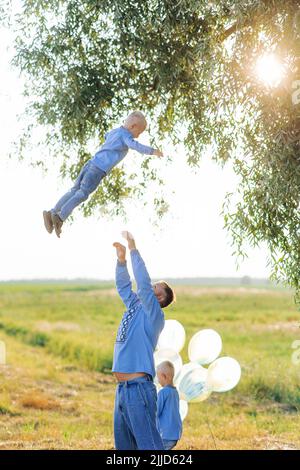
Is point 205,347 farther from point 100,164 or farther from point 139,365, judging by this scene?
point 139,365

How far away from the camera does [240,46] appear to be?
28.5 ft

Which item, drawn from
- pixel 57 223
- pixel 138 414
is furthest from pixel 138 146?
pixel 138 414

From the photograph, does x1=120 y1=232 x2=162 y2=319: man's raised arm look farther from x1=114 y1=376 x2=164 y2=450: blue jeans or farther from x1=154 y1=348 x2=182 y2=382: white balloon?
x1=154 y1=348 x2=182 y2=382: white balloon

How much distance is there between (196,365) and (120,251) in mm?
3300

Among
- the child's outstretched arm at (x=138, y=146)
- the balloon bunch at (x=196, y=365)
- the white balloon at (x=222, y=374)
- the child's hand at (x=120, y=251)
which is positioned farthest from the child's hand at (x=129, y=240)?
the white balloon at (x=222, y=374)

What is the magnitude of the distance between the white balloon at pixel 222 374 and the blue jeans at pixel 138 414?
10.4 ft

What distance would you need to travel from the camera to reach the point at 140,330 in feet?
16.9

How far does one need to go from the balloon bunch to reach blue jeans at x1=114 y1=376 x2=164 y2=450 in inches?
110

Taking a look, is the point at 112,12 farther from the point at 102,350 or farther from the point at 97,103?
the point at 102,350

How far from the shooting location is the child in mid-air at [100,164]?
6496 mm

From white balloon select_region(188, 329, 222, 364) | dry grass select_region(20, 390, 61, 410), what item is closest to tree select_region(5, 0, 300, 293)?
white balloon select_region(188, 329, 222, 364)

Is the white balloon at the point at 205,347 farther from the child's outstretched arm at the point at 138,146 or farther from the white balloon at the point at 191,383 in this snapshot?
the child's outstretched arm at the point at 138,146

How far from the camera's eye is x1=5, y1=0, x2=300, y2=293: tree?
8.59 m
